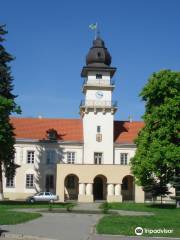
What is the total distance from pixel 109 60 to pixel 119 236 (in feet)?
147

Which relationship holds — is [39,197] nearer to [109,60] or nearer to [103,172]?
[103,172]

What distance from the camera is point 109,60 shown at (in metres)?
60.6

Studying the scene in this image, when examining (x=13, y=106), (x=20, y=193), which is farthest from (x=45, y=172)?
(x=13, y=106)

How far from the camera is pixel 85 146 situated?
58.4 metres

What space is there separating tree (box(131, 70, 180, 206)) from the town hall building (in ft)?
47.5

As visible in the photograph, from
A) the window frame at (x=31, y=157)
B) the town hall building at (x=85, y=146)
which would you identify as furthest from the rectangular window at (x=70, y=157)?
the window frame at (x=31, y=157)

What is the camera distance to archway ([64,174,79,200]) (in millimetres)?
56938

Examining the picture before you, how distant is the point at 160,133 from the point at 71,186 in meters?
20.6

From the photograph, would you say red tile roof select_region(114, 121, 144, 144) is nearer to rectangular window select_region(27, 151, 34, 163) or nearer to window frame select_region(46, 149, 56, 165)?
window frame select_region(46, 149, 56, 165)

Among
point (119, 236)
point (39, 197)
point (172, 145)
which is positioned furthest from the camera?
point (39, 197)

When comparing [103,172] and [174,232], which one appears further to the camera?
[103,172]

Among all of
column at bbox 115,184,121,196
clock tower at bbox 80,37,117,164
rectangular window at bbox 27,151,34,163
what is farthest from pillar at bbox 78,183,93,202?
rectangular window at bbox 27,151,34,163

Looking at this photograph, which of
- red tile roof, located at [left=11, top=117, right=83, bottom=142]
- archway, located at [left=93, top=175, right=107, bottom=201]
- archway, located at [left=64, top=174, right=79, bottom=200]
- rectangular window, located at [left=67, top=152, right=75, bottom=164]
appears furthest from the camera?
red tile roof, located at [left=11, top=117, right=83, bottom=142]

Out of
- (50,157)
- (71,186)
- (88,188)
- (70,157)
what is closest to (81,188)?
(88,188)
